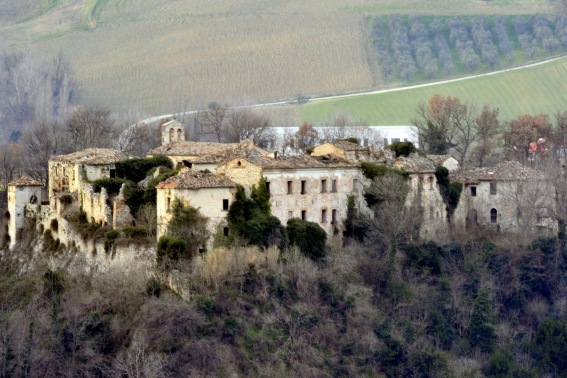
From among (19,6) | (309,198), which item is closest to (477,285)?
(309,198)

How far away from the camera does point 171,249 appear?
5469cm

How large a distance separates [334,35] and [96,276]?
76.2 meters

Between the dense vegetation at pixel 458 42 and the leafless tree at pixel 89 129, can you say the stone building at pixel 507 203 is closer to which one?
the leafless tree at pixel 89 129

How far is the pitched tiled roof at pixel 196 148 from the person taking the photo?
208 ft

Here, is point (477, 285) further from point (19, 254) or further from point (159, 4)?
point (159, 4)

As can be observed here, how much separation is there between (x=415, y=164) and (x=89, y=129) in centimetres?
2687

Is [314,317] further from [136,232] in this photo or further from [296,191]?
[136,232]

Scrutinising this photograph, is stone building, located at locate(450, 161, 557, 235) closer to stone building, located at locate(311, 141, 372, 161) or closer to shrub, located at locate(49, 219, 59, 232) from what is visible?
stone building, located at locate(311, 141, 372, 161)

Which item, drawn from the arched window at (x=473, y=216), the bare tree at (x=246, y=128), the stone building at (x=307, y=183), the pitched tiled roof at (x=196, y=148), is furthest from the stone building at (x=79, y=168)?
the bare tree at (x=246, y=128)

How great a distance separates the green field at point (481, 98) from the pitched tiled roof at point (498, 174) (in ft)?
111

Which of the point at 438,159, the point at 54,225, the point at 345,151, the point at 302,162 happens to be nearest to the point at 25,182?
the point at 54,225

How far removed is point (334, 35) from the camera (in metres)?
130

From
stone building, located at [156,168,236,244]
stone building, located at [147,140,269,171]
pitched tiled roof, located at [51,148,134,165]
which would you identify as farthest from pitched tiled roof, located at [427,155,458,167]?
pitched tiled roof, located at [51,148,134,165]

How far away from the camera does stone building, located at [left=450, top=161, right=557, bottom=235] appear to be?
65.1m
